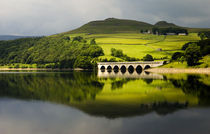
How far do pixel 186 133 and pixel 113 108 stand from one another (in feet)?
41.5

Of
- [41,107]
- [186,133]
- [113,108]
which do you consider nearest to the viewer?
[186,133]

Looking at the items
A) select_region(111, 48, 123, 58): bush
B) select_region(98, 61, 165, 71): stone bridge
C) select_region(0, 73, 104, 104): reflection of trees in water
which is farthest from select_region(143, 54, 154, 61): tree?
select_region(0, 73, 104, 104): reflection of trees in water

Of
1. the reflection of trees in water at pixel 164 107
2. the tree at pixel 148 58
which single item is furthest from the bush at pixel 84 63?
the reflection of trees in water at pixel 164 107

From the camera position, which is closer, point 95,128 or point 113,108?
point 95,128

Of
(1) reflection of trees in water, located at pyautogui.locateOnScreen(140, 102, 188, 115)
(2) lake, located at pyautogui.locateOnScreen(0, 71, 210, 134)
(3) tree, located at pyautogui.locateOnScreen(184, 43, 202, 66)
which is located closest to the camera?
(2) lake, located at pyautogui.locateOnScreen(0, 71, 210, 134)

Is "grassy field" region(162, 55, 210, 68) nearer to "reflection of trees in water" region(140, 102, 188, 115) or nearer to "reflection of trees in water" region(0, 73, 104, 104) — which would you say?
"reflection of trees in water" region(0, 73, 104, 104)

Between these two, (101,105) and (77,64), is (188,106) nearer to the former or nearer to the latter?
(101,105)

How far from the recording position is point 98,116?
3048 centimetres

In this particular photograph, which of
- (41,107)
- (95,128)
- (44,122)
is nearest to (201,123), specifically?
(95,128)

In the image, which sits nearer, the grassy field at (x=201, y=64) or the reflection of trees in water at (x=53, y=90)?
the reflection of trees in water at (x=53, y=90)

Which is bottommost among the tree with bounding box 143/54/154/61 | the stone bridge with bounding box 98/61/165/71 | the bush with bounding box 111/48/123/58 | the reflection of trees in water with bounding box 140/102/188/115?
the stone bridge with bounding box 98/61/165/71

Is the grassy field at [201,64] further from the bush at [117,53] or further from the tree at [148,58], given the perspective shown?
the bush at [117,53]

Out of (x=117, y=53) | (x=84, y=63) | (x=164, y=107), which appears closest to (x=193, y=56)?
(x=84, y=63)

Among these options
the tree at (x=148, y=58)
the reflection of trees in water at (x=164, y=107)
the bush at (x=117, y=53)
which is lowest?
the tree at (x=148, y=58)
